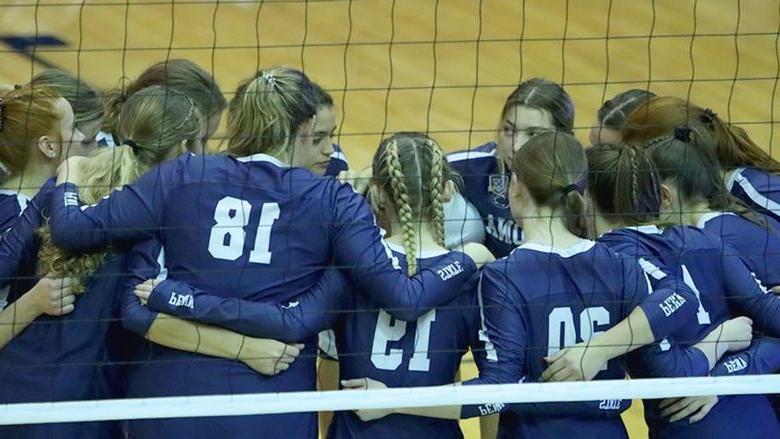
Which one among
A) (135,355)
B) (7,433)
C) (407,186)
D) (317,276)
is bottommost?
(7,433)

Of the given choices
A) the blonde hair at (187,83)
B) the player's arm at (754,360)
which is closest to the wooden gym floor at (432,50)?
the blonde hair at (187,83)

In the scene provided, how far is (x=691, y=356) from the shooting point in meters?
2.77

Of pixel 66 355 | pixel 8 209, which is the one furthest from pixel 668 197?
pixel 8 209

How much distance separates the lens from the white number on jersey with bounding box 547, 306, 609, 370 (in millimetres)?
2650

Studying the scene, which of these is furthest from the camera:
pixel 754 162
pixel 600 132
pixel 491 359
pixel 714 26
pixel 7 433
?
pixel 714 26

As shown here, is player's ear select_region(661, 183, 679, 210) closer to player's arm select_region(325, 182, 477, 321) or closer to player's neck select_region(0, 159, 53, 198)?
player's arm select_region(325, 182, 477, 321)

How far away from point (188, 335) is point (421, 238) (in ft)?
1.71

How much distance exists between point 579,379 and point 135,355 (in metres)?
0.94

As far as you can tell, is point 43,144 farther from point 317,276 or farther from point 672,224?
point 672,224

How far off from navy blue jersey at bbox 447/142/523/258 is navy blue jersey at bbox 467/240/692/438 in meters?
0.67

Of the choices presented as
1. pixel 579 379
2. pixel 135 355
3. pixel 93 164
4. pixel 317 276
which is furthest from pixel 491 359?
pixel 93 164

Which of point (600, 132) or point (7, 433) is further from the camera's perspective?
point (600, 132)

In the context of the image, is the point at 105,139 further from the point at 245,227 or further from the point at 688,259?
the point at 688,259

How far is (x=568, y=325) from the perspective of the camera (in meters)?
2.66
